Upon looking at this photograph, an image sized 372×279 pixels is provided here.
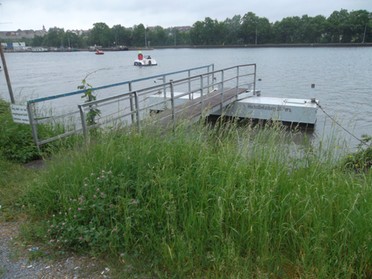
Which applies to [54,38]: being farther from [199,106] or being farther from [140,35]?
[199,106]

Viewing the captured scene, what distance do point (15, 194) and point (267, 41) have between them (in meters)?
101

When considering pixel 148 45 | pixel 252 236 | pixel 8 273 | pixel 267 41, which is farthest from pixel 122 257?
pixel 148 45

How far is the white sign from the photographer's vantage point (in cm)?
481

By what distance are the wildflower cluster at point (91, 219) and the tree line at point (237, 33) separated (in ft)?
308

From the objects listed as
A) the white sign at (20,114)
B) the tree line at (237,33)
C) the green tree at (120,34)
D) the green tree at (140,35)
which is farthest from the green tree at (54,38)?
the white sign at (20,114)

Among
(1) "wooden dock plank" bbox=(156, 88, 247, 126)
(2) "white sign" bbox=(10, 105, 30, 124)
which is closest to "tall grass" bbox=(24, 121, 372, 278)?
(2) "white sign" bbox=(10, 105, 30, 124)

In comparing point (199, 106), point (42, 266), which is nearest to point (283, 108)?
point (199, 106)

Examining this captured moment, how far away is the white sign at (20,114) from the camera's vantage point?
4.81 meters

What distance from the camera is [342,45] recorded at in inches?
3169

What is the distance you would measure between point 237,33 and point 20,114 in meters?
102

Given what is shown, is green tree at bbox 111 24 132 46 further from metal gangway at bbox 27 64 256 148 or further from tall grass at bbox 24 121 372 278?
tall grass at bbox 24 121 372 278

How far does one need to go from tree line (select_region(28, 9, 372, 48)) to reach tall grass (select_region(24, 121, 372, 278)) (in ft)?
306

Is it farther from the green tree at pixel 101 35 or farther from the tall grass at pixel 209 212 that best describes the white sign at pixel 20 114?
the green tree at pixel 101 35

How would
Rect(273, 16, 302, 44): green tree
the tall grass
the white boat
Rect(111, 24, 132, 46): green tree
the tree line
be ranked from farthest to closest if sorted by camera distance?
1. Rect(111, 24, 132, 46): green tree
2. Rect(273, 16, 302, 44): green tree
3. the tree line
4. the white boat
5. the tall grass
